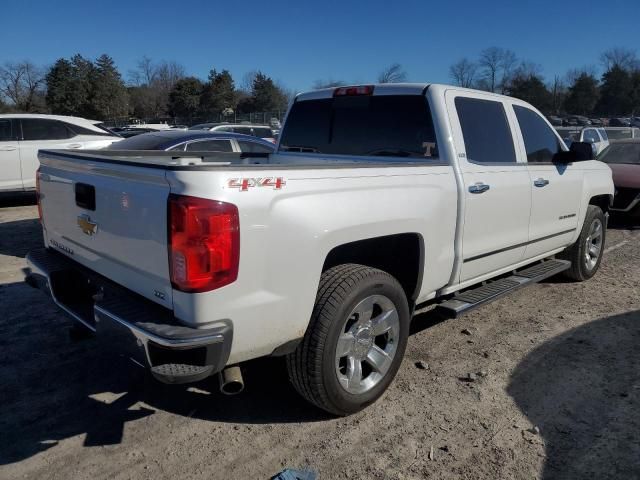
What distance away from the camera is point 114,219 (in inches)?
108

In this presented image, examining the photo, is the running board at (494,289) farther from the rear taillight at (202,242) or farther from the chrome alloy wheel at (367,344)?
the rear taillight at (202,242)

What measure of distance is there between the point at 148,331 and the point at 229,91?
61.5 m

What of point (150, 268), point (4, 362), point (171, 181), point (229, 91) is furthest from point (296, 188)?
point (229, 91)

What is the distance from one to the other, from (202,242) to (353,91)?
8.02 feet

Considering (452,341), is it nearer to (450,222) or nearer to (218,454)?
(450,222)

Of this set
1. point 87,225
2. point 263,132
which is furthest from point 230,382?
point 263,132

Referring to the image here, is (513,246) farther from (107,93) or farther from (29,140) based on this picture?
(107,93)

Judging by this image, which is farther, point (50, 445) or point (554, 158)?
point (554, 158)

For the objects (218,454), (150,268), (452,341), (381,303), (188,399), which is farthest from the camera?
(452,341)

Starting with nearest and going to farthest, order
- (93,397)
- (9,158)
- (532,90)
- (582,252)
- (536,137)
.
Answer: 1. (93,397)
2. (536,137)
3. (582,252)
4. (9,158)
5. (532,90)

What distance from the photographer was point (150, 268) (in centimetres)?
255

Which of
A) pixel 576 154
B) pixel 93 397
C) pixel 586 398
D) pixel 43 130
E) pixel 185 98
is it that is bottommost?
pixel 93 397

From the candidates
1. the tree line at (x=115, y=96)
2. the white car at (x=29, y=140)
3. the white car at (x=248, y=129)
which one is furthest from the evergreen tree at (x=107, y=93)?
the white car at (x=29, y=140)

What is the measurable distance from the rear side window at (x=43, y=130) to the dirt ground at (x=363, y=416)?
7306 mm
